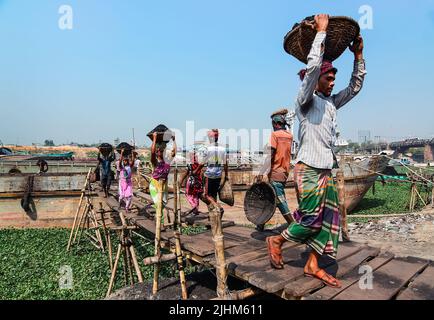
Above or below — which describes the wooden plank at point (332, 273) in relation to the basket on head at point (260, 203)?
below

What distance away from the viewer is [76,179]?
40.1 feet

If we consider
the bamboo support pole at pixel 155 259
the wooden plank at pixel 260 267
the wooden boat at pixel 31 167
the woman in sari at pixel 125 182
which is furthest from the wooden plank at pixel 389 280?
the wooden boat at pixel 31 167

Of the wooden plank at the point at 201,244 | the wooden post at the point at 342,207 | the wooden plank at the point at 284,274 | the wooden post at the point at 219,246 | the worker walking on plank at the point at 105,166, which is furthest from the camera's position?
the worker walking on plank at the point at 105,166

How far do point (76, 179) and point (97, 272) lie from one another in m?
6.17

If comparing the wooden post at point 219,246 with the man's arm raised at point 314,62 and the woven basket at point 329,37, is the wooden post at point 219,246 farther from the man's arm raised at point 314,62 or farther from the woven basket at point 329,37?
the woven basket at point 329,37

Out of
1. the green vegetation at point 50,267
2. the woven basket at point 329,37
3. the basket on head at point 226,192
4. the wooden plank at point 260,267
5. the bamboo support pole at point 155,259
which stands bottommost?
→ the green vegetation at point 50,267

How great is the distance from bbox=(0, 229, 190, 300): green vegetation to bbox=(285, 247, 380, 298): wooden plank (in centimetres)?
407

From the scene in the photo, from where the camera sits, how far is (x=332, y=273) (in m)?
2.98

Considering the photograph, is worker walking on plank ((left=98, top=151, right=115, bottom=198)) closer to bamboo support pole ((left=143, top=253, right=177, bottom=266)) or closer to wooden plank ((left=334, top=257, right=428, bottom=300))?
bamboo support pole ((left=143, top=253, right=177, bottom=266))

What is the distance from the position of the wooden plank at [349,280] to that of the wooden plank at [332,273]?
50mm

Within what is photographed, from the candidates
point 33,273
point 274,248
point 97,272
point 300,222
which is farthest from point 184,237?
point 33,273

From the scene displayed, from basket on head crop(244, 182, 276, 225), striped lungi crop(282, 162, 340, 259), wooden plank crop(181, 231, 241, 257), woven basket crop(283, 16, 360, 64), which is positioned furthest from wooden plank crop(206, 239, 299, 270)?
woven basket crop(283, 16, 360, 64)

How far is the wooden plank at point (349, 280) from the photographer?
8.10ft
